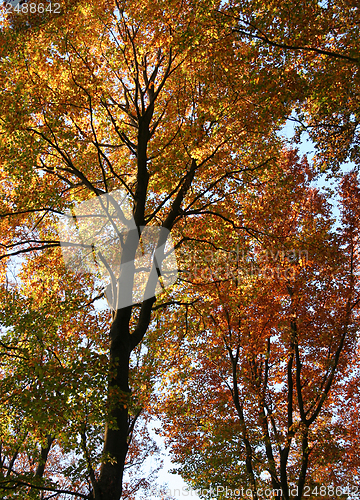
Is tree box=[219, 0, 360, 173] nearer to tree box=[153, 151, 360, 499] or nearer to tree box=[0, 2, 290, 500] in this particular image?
tree box=[0, 2, 290, 500]

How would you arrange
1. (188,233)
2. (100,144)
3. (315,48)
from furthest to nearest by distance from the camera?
1. (188,233)
2. (100,144)
3. (315,48)

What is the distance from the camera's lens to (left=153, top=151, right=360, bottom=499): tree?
35.9ft

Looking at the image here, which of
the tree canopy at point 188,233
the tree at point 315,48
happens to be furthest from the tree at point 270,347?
the tree at point 315,48

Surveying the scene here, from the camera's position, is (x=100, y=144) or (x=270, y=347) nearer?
(x=100, y=144)

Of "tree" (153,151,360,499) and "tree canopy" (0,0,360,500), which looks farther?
"tree" (153,151,360,499)

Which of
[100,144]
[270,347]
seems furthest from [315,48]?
[270,347]

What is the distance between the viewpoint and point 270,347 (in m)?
13.4

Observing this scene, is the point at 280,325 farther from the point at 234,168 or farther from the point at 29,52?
the point at 29,52

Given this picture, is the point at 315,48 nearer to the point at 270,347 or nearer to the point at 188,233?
the point at 188,233

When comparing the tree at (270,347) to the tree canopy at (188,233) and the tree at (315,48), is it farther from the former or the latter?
the tree at (315,48)

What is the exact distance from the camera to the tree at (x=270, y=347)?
11.0 m

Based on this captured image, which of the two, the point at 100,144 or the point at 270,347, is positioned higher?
the point at 100,144

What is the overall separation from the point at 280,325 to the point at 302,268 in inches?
85.2

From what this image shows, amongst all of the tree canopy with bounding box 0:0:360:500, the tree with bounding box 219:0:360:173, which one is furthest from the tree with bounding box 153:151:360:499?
the tree with bounding box 219:0:360:173
